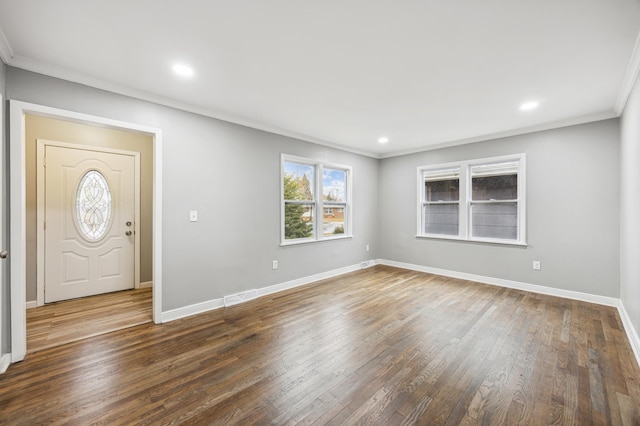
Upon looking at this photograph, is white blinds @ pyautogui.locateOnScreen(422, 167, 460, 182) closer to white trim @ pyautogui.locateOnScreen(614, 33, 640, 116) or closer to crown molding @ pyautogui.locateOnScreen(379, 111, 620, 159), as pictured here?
crown molding @ pyautogui.locateOnScreen(379, 111, 620, 159)

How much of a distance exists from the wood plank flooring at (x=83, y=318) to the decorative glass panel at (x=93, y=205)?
3.15ft

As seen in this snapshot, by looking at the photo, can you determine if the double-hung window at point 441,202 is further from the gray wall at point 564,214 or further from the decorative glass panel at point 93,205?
the decorative glass panel at point 93,205

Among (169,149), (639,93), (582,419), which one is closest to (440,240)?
(639,93)

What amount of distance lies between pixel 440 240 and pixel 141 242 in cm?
529

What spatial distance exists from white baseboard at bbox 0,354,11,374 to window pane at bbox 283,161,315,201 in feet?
11.0

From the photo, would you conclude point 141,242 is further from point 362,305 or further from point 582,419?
point 582,419

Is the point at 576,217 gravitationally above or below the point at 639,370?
above

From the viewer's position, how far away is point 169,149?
3160 mm

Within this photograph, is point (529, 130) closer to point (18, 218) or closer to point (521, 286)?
point (521, 286)

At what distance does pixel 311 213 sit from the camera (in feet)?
16.2

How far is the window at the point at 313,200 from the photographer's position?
4574 mm

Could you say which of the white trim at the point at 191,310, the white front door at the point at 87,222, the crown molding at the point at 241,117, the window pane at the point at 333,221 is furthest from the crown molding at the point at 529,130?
the white front door at the point at 87,222

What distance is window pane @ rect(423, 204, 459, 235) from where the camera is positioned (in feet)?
16.9

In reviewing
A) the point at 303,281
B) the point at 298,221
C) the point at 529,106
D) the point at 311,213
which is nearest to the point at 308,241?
the point at 298,221
